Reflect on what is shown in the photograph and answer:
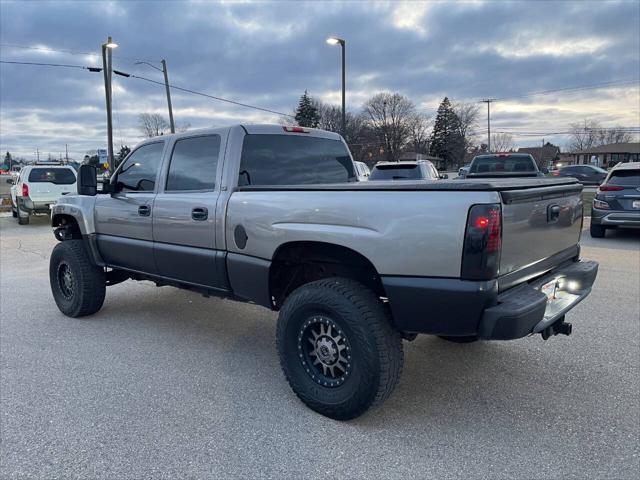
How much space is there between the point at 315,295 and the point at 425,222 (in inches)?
34.4

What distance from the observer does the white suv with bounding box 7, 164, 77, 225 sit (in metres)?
14.3

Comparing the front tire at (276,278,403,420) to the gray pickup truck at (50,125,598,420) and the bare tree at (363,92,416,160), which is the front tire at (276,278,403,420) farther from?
the bare tree at (363,92,416,160)

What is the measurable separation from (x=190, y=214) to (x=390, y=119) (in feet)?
279

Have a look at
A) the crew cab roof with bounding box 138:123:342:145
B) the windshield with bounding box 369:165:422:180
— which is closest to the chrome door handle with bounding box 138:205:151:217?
the crew cab roof with bounding box 138:123:342:145

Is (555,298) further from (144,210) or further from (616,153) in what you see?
(616,153)

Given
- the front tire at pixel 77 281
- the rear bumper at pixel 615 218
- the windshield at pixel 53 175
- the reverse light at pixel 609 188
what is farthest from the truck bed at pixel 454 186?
the windshield at pixel 53 175

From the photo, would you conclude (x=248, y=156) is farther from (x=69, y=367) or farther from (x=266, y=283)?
(x=69, y=367)

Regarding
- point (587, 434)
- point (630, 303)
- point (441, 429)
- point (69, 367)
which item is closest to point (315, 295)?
point (441, 429)

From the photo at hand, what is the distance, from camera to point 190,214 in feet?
12.9

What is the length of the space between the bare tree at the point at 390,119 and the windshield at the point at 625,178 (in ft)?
245

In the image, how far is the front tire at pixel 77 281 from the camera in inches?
200

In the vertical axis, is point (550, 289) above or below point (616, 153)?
below

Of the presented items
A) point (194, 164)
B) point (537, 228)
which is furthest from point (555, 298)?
point (194, 164)

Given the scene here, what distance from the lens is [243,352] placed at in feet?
14.0
